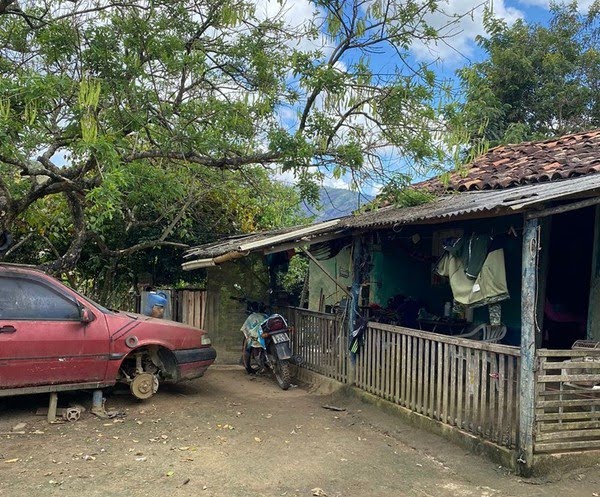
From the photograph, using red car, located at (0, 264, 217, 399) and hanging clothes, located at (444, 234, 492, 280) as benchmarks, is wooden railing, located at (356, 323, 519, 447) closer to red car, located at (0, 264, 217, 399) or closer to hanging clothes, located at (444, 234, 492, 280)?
hanging clothes, located at (444, 234, 492, 280)

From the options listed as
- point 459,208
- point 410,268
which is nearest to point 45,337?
point 459,208

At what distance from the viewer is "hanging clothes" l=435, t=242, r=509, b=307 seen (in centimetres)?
571

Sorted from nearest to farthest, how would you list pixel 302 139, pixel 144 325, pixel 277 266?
pixel 302 139, pixel 144 325, pixel 277 266

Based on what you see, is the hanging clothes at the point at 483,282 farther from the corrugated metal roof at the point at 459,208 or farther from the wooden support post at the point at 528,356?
the wooden support post at the point at 528,356

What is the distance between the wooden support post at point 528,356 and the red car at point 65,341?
4385 millimetres

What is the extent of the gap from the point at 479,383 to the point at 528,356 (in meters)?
0.86

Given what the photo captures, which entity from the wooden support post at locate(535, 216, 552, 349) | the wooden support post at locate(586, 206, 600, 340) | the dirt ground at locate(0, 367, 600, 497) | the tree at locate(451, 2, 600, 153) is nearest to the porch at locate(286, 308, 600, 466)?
the dirt ground at locate(0, 367, 600, 497)

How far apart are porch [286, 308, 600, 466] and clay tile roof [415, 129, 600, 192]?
2332 mm

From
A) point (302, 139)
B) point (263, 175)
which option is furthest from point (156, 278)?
point (302, 139)

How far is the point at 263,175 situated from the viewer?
8.65 meters

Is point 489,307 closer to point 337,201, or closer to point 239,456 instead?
point 337,201

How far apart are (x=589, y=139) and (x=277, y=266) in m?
5.96

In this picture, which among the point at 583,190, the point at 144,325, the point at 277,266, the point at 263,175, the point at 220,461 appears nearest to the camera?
the point at 583,190

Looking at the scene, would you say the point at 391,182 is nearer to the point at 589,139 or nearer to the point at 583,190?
the point at 583,190
